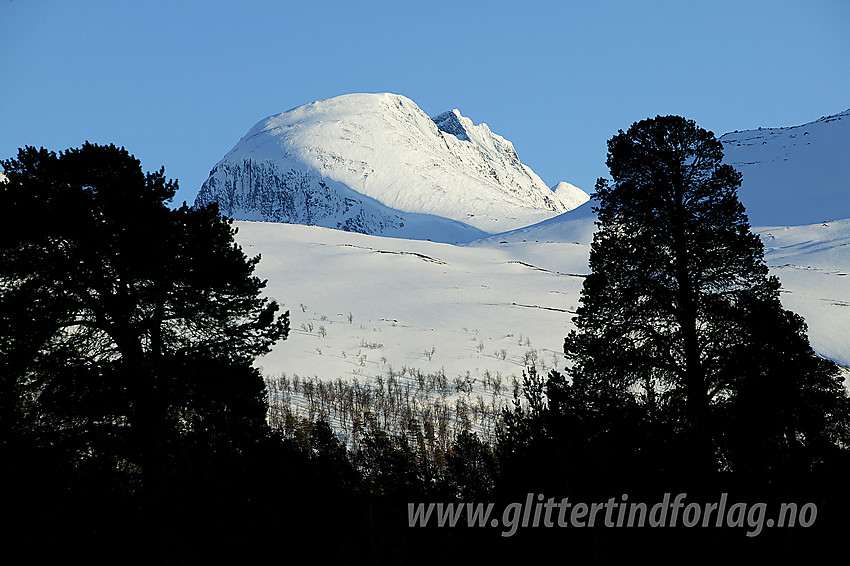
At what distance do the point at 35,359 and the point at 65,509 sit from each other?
564 cm

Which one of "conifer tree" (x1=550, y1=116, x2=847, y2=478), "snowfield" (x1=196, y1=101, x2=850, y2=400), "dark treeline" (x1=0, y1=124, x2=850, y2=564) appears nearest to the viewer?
"dark treeline" (x1=0, y1=124, x2=850, y2=564)

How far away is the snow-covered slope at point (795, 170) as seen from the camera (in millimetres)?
90500

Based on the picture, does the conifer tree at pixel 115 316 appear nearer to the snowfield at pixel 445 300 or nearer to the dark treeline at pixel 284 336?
the dark treeline at pixel 284 336

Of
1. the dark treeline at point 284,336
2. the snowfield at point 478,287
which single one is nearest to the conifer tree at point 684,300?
the dark treeline at point 284,336

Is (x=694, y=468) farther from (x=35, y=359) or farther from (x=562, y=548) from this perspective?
(x=35, y=359)

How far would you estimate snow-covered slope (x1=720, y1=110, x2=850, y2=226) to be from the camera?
3563 inches

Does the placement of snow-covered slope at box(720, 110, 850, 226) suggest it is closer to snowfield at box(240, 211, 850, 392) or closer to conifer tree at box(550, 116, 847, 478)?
snowfield at box(240, 211, 850, 392)

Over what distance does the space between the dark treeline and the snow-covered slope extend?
90.0 m

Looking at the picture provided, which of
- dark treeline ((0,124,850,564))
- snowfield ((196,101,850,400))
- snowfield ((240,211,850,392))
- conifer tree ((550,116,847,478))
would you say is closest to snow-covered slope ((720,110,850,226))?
snowfield ((196,101,850,400))

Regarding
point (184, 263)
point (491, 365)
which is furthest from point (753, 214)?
point (184, 263)

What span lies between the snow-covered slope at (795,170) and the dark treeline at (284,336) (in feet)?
295

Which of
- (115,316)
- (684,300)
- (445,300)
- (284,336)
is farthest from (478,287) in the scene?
(115,316)

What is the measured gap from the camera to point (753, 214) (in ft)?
303

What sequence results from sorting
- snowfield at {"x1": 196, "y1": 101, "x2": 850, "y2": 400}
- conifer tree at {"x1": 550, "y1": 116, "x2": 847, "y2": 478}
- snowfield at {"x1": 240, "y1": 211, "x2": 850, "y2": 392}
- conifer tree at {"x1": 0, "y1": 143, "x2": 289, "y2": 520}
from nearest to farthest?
conifer tree at {"x1": 550, "y1": 116, "x2": 847, "y2": 478}
conifer tree at {"x1": 0, "y1": 143, "x2": 289, "y2": 520}
snowfield at {"x1": 240, "y1": 211, "x2": 850, "y2": 392}
snowfield at {"x1": 196, "y1": 101, "x2": 850, "y2": 400}
